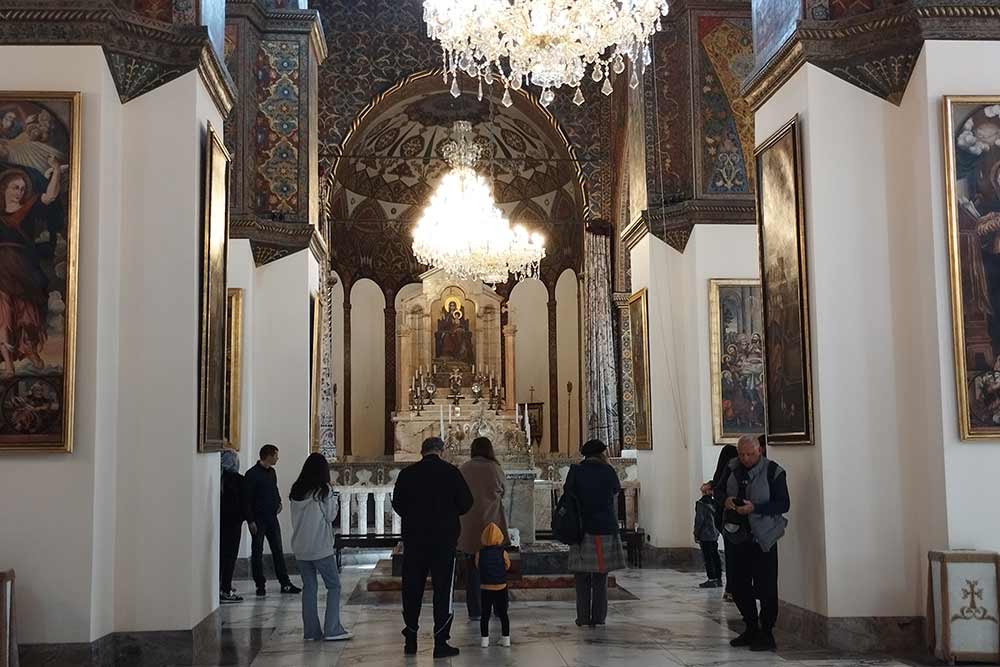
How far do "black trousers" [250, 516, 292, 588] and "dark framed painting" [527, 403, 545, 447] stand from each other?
14.7m

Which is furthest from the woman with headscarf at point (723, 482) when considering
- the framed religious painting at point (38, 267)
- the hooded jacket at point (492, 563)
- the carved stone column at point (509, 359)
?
the carved stone column at point (509, 359)

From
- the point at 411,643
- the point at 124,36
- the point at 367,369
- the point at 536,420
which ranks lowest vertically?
the point at 411,643

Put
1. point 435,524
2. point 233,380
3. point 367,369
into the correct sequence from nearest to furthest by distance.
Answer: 1. point 435,524
2. point 233,380
3. point 367,369

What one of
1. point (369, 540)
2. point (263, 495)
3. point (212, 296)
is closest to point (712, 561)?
point (263, 495)

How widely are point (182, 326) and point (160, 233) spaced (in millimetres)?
679

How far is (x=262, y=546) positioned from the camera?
1199 centimetres

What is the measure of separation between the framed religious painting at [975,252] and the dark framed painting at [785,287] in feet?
3.51

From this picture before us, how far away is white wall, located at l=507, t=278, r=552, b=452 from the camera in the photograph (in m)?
28.0

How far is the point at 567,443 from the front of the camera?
26984mm

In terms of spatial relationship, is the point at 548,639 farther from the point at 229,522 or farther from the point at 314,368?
the point at 314,368

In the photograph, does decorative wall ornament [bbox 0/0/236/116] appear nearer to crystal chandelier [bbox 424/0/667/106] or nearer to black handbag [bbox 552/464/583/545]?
crystal chandelier [bbox 424/0/667/106]

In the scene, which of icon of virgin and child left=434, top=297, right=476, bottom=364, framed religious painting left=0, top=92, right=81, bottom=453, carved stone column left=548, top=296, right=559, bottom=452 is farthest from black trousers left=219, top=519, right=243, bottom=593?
icon of virgin and child left=434, top=297, right=476, bottom=364

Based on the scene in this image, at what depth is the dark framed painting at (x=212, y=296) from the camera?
8305 millimetres

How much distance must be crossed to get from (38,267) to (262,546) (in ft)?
17.1
